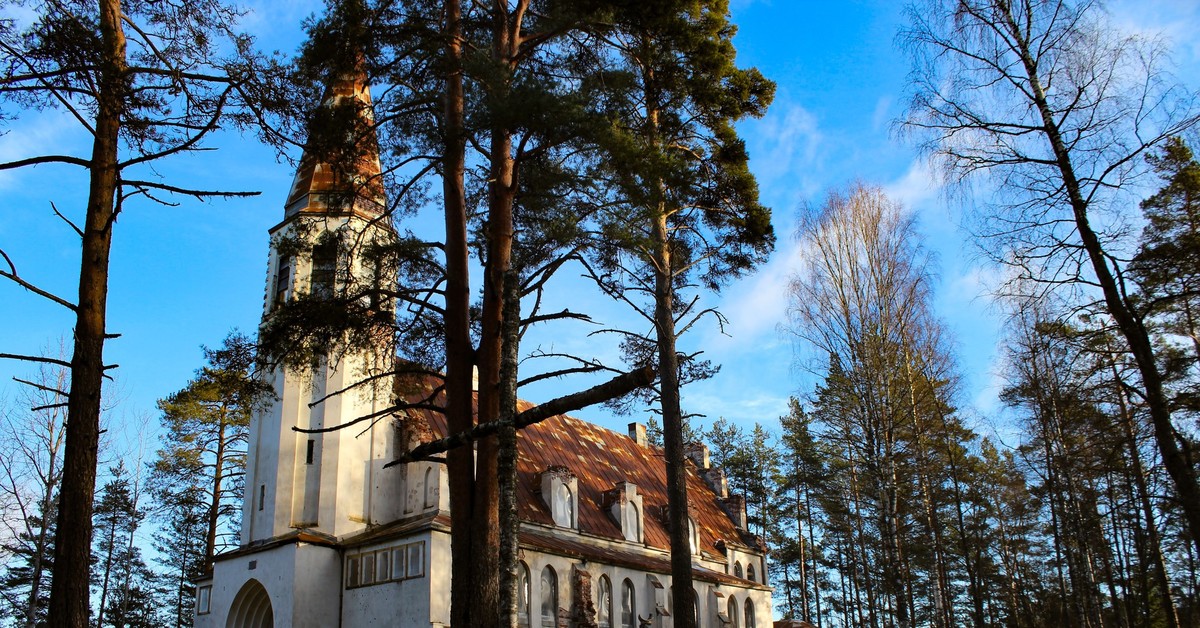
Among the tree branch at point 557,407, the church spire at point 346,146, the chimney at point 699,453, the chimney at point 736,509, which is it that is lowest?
the tree branch at point 557,407

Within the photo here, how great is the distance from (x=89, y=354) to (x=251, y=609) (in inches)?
762

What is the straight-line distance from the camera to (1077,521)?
1029 inches

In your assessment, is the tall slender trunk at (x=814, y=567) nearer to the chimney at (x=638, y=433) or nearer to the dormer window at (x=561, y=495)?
the chimney at (x=638, y=433)

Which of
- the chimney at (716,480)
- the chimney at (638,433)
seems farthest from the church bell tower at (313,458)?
the chimney at (716,480)

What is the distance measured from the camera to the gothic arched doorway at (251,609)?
24781 mm

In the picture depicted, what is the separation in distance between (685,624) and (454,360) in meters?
5.65

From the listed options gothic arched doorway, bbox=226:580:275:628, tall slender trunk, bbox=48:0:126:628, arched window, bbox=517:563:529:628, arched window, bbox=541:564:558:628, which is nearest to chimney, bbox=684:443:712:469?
arched window, bbox=541:564:558:628

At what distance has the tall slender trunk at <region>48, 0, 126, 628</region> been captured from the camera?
7668mm

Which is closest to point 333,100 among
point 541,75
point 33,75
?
point 541,75

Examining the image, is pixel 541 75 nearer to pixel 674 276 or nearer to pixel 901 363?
pixel 674 276

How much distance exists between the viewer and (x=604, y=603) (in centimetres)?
2712

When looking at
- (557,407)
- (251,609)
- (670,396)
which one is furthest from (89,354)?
(251,609)

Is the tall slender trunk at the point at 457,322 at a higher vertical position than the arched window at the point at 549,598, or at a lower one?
higher

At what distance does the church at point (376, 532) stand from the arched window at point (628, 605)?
0.05 m
